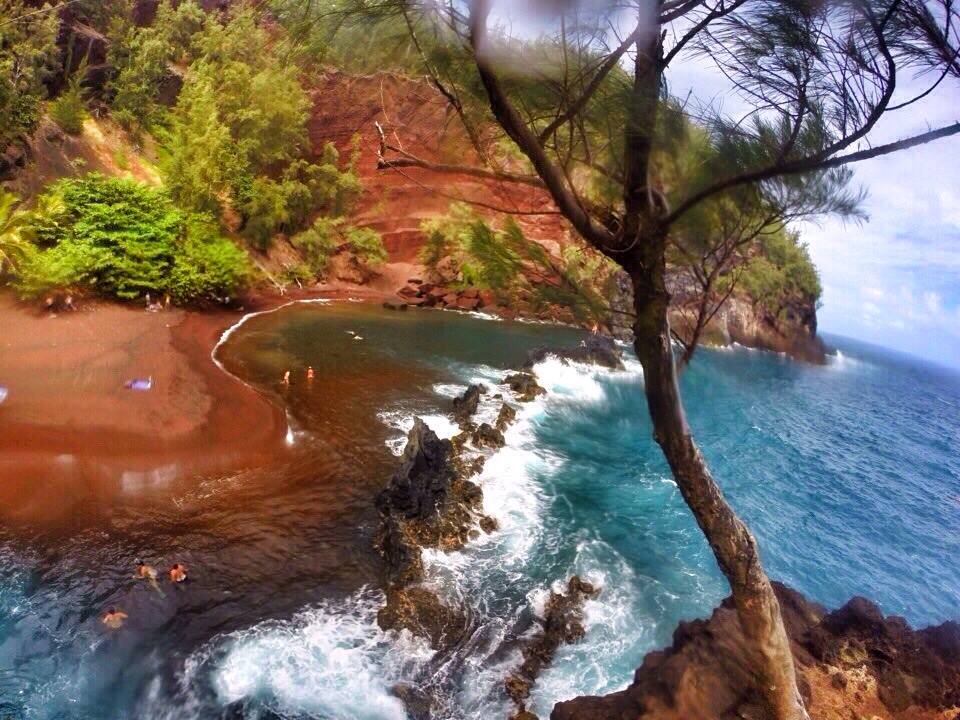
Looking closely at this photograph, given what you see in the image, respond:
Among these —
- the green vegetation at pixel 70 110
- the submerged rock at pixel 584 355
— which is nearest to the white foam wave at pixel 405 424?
the submerged rock at pixel 584 355

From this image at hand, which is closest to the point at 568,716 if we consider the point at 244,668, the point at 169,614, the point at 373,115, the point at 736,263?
the point at 244,668

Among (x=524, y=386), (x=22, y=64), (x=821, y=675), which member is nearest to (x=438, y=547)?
(x=821, y=675)

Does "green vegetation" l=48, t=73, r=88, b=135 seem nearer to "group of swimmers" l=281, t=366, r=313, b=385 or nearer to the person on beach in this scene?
"group of swimmers" l=281, t=366, r=313, b=385

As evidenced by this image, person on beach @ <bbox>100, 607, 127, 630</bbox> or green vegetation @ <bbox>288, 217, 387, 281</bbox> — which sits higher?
green vegetation @ <bbox>288, 217, 387, 281</bbox>

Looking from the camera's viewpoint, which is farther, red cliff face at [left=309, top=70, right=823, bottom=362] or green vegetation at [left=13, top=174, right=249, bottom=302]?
green vegetation at [left=13, top=174, right=249, bottom=302]

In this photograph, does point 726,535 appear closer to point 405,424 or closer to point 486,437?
point 486,437

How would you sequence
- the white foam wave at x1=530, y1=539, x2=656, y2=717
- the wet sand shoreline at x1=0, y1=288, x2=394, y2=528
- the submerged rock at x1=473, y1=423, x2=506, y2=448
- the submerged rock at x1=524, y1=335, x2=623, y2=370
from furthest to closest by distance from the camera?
1. the submerged rock at x1=524, y1=335, x2=623, y2=370
2. the submerged rock at x1=473, y1=423, x2=506, y2=448
3. the wet sand shoreline at x1=0, y1=288, x2=394, y2=528
4. the white foam wave at x1=530, y1=539, x2=656, y2=717

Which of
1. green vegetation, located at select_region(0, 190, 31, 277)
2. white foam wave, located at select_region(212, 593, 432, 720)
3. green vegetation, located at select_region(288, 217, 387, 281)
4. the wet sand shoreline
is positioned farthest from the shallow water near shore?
green vegetation, located at select_region(288, 217, 387, 281)

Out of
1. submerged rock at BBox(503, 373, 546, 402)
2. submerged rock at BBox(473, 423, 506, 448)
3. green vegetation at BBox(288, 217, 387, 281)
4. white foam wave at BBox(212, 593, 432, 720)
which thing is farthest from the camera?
green vegetation at BBox(288, 217, 387, 281)
